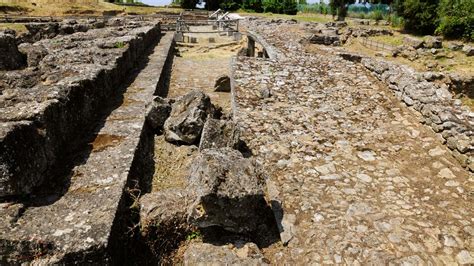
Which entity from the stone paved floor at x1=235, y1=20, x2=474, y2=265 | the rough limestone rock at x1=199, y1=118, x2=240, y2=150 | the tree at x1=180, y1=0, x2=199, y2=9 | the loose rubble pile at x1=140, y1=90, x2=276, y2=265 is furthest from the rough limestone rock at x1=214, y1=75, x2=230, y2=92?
the tree at x1=180, y1=0, x2=199, y2=9

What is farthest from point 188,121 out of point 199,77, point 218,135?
point 199,77

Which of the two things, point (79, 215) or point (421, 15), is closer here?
point (79, 215)

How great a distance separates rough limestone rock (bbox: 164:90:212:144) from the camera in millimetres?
4883

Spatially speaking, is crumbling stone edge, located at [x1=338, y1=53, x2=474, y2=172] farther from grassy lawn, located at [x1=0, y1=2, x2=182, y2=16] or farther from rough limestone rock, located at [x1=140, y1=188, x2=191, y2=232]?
grassy lawn, located at [x1=0, y1=2, x2=182, y2=16]

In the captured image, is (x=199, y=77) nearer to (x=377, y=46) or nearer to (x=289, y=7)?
(x=377, y=46)

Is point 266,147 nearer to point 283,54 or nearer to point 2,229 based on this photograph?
point 2,229

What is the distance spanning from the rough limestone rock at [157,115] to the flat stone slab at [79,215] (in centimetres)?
96

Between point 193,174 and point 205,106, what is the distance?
5.58 feet

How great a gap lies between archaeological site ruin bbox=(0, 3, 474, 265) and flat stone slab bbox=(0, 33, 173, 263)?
13mm

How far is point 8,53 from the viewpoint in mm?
7832

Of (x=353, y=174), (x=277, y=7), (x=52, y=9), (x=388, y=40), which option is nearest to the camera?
(x=353, y=174)

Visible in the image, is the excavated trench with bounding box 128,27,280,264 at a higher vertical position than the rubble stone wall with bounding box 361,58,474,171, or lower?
lower

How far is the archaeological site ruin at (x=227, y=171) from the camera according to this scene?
3000 millimetres

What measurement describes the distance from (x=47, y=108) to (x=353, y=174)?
3977 millimetres
